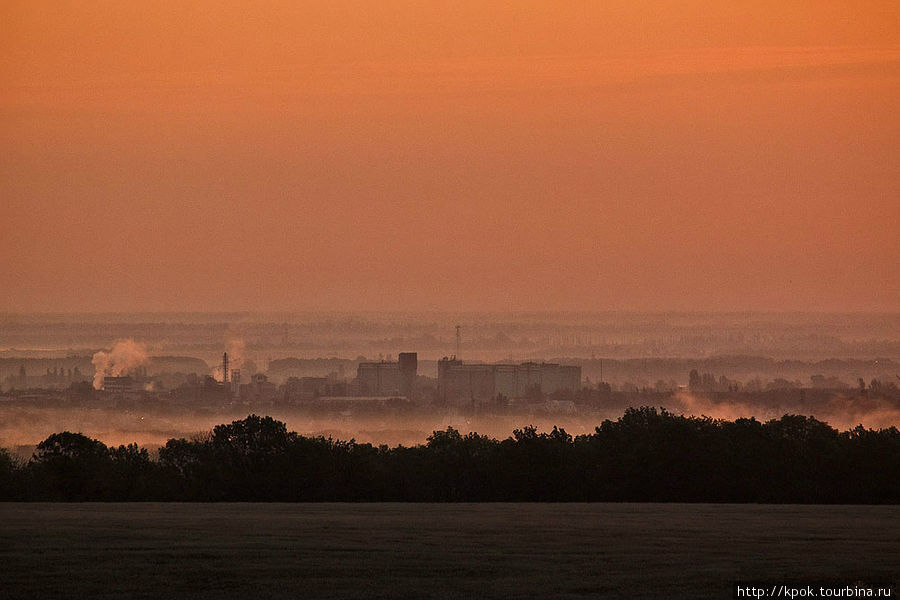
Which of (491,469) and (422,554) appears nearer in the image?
(422,554)

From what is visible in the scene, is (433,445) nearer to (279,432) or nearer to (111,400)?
(279,432)

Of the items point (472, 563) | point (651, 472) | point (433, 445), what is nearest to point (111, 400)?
point (433, 445)

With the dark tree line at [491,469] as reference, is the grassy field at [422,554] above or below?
below

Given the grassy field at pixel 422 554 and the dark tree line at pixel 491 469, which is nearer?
the grassy field at pixel 422 554

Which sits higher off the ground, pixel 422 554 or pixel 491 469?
pixel 491 469
